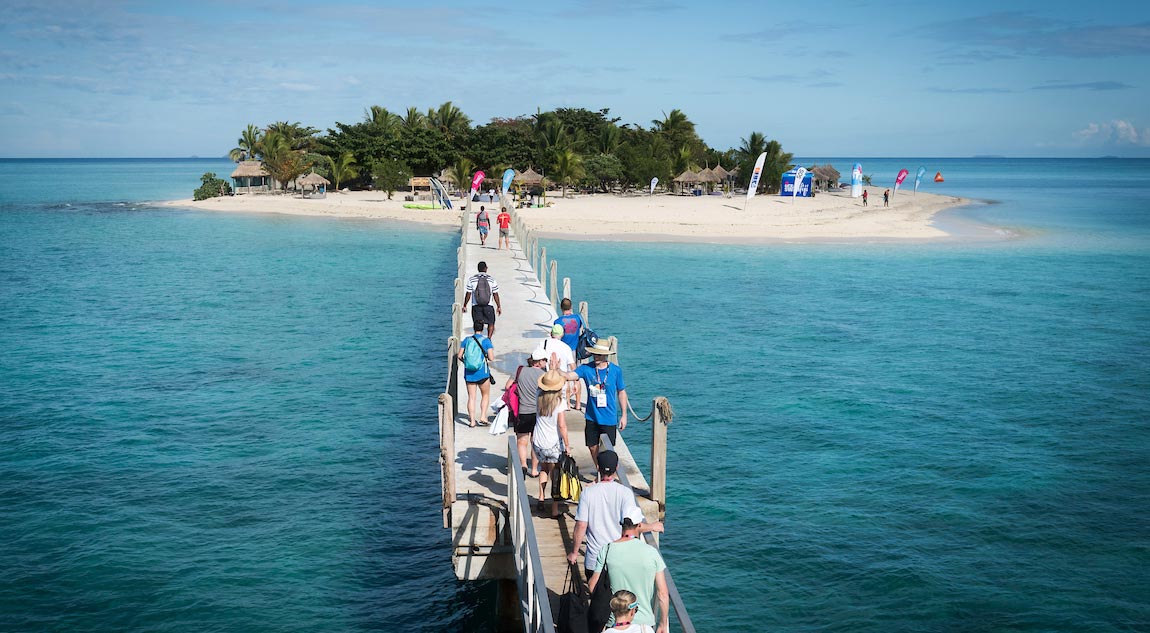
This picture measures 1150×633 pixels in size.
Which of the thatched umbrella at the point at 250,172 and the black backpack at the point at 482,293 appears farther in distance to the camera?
the thatched umbrella at the point at 250,172

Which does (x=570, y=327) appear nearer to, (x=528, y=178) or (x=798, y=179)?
(x=528, y=178)

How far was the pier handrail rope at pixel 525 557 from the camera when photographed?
284 inches

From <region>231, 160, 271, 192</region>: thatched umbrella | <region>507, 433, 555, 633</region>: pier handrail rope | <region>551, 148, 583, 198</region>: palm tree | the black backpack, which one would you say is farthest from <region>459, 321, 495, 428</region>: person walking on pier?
<region>231, 160, 271, 192</region>: thatched umbrella

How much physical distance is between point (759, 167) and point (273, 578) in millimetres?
54496

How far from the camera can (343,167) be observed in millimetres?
79188

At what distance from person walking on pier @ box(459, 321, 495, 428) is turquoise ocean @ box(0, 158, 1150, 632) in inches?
76.0

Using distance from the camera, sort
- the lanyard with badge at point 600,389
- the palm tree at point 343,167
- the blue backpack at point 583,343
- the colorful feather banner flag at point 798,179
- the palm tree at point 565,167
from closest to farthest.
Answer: the lanyard with badge at point 600,389, the blue backpack at point 583,343, the colorful feather banner flag at point 798,179, the palm tree at point 565,167, the palm tree at point 343,167

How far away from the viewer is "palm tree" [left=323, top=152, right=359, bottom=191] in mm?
78188

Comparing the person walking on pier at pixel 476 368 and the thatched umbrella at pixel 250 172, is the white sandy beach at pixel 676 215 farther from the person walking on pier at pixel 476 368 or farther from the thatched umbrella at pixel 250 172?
the person walking on pier at pixel 476 368

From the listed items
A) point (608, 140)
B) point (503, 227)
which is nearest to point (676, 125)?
point (608, 140)

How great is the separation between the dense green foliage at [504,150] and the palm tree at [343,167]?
94 millimetres

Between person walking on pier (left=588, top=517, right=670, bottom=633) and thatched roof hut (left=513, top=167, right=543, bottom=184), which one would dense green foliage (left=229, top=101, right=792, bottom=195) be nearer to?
thatched roof hut (left=513, top=167, right=543, bottom=184)

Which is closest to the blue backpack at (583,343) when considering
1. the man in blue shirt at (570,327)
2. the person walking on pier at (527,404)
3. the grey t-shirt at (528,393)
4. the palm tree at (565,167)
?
the man in blue shirt at (570,327)

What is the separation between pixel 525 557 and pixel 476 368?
4168mm
